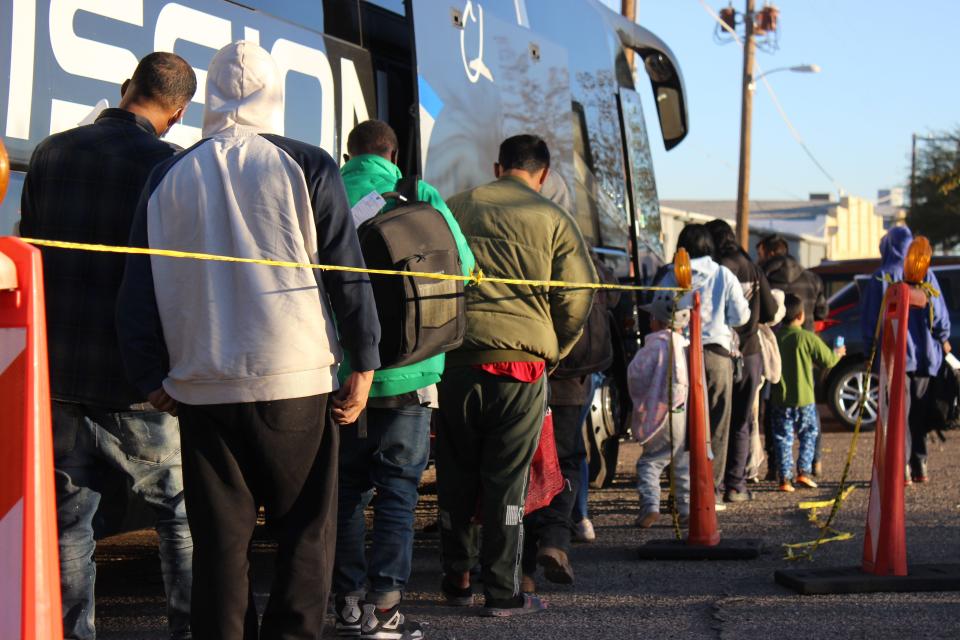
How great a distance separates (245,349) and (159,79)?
1076 mm

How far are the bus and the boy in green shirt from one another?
1.12 metres

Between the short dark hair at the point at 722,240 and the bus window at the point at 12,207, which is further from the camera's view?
the short dark hair at the point at 722,240

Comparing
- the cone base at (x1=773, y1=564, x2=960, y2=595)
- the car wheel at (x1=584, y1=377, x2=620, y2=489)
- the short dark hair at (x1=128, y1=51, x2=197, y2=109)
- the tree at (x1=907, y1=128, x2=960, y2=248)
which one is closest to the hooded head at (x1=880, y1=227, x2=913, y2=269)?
the car wheel at (x1=584, y1=377, x2=620, y2=489)

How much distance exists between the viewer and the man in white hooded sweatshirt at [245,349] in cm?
348

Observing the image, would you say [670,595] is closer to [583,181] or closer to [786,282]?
[583,181]

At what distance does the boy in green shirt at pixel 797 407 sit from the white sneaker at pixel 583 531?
2.45 meters

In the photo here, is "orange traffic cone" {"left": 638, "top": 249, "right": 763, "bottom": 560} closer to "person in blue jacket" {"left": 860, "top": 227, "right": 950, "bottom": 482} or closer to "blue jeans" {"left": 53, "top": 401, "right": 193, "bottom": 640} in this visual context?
"person in blue jacket" {"left": 860, "top": 227, "right": 950, "bottom": 482}

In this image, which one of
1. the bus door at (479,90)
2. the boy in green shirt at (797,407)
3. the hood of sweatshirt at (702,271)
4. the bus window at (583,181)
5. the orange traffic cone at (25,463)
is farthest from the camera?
the boy in green shirt at (797,407)

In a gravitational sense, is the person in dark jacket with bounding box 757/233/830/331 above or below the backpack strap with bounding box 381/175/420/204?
below

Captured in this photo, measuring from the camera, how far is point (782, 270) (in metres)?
9.70

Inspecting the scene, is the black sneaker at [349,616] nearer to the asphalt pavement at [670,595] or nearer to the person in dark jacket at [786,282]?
the asphalt pavement at [670,595]

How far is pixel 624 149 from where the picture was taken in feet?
32.3

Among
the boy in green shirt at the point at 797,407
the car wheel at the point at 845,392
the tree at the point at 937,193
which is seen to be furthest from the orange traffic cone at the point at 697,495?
the tree at the point at 937,193

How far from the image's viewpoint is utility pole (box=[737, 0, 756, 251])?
30.6 metres
